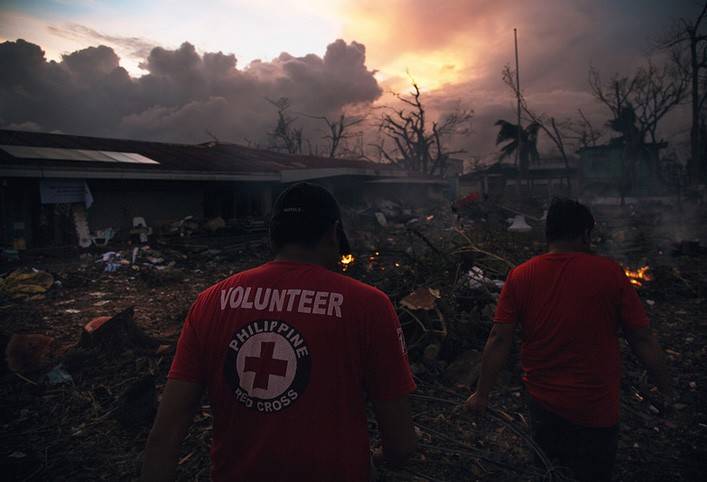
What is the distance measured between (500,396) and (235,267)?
26.4 feet

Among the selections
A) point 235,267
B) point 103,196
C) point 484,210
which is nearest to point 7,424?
point 235,267

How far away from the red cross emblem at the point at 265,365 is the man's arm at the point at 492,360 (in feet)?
4.44

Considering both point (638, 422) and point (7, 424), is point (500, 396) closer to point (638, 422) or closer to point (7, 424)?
point (638, 422)

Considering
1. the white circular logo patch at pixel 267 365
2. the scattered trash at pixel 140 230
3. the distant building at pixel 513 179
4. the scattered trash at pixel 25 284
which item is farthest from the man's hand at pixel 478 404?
the distant building at pixel 513 179

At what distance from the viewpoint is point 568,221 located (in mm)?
2096

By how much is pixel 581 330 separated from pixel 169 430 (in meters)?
1.84

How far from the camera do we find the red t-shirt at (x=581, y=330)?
192 cm

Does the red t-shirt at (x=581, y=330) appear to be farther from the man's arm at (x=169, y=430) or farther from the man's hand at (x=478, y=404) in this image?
the man's arm at (x=169, y=430)

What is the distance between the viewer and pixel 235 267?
415 inches

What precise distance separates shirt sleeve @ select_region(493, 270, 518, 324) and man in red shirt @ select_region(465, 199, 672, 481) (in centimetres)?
4

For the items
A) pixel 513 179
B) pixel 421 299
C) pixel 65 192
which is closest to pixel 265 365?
pixel 421 299

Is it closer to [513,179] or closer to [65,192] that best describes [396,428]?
[65,192]

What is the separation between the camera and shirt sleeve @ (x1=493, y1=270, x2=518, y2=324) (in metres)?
2.13

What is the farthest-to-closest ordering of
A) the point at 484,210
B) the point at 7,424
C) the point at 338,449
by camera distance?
the point at 484,210, the point at 7,424, the point at 338,449
